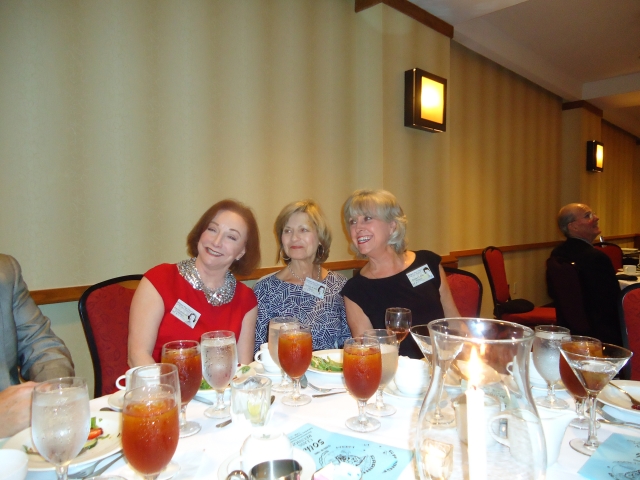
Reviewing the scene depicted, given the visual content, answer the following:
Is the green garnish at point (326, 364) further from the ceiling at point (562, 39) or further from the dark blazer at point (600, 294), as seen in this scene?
the ceiling at point (562, 39)

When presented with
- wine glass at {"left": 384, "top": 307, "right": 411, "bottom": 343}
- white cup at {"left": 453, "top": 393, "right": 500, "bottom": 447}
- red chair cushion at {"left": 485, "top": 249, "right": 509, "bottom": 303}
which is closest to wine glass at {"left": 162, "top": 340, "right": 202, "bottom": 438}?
white cup at {"left": 453, "top": 393, "right": 500, "bottom": 447}

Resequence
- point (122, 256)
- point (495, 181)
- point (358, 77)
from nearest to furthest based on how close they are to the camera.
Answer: point (122, 256)
point (358, 77)
point (495, 181)

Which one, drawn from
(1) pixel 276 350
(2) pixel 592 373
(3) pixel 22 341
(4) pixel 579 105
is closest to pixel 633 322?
(2) pixel 592 373

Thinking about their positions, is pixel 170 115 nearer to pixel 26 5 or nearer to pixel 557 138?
pixel 26 5

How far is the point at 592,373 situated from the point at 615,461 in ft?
0.53

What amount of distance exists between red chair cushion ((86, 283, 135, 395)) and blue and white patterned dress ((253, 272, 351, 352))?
2.16 feet

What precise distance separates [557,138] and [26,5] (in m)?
7.27

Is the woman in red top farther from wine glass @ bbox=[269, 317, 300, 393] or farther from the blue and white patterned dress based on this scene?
wine glass @ bbox=[269, 317, 300, 393]

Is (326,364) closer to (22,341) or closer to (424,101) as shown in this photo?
(22,341)

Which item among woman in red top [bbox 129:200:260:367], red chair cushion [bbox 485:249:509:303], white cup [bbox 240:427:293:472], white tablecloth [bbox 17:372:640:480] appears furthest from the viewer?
red chair cushion [bbox 485:249:509:303]

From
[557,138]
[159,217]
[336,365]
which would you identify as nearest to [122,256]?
[159,217]

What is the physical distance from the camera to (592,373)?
83 centimetres

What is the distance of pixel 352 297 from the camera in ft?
6.84

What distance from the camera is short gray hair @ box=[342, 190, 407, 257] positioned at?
2195 mm
